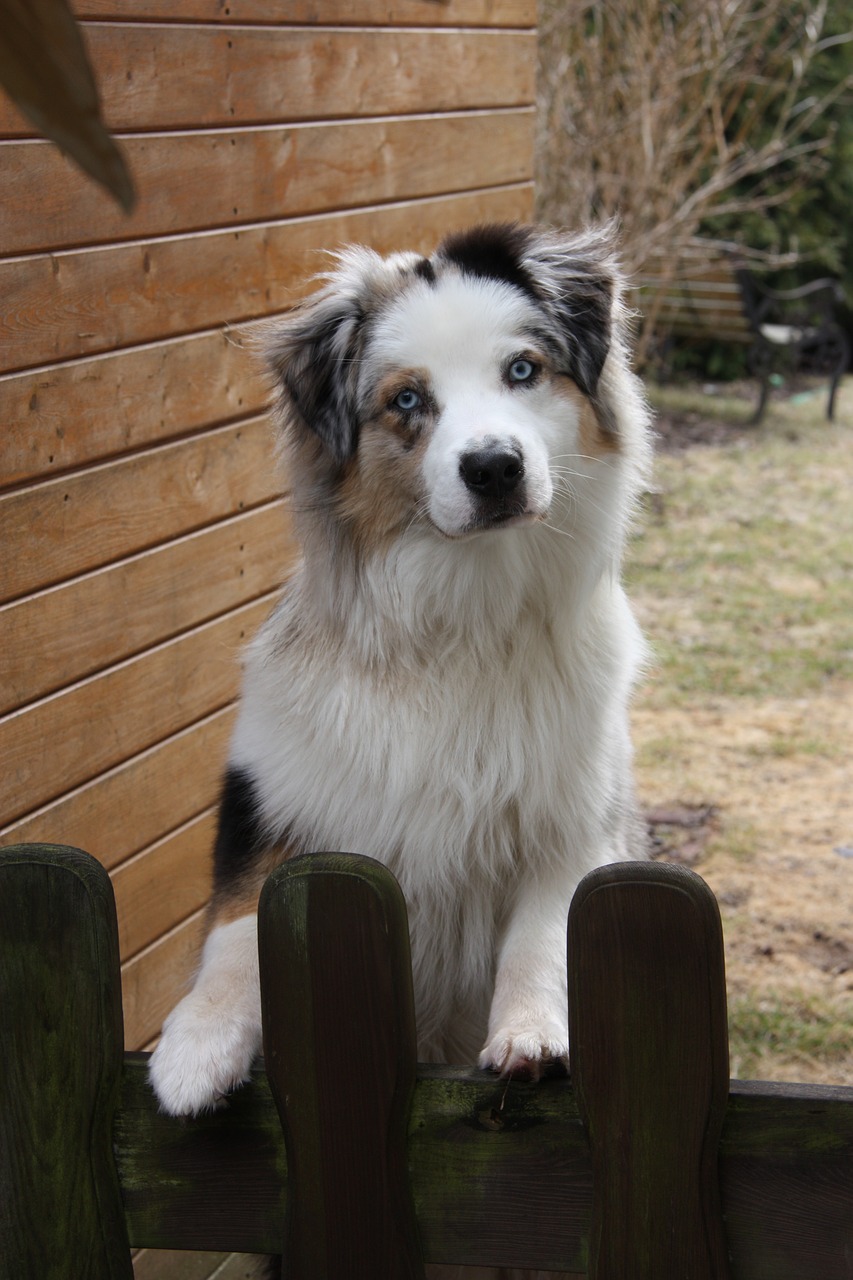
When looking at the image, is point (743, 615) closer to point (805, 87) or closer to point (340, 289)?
point (340, 289)

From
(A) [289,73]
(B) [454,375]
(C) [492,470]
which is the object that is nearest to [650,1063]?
(C) [492,470]

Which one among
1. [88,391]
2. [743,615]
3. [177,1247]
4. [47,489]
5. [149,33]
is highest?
[149,33]

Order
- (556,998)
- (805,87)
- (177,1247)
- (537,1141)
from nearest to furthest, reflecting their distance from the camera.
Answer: (537,1141) < (177,1247) < (556,998) < (805,87)

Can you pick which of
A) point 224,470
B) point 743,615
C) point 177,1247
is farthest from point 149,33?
point 743,615

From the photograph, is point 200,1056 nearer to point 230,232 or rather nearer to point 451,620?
point 451,620

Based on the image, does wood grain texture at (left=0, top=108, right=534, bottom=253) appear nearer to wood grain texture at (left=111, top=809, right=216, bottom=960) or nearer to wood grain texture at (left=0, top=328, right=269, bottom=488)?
wood grain texture at (left=0, top=328, right=269, bottom=488)

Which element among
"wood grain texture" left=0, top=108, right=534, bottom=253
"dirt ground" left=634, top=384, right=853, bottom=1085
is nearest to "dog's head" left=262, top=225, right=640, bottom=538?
"wood grain texture" left=0, top=108, right=534, bottom=253

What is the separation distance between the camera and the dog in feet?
Answer: 6.77

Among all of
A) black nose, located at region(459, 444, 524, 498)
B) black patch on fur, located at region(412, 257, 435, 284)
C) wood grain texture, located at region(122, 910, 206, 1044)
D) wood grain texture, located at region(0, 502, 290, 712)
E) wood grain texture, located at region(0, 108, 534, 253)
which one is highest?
wood grain texture, located at region(0, 108, 534, 253)

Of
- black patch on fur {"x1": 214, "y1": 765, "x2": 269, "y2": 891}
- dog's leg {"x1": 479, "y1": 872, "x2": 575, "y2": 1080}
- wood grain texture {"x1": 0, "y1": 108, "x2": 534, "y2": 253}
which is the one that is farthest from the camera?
wood grain texture {"x1": 0, "y1": 108, "x2": 534, "y2": 253}

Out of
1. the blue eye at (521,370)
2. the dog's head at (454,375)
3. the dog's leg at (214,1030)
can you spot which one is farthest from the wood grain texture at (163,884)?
the blue eye at (521,370)

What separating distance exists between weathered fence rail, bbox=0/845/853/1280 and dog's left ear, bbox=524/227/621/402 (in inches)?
52.1

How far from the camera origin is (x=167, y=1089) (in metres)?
1.29

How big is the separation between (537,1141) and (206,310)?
79.1 inches
